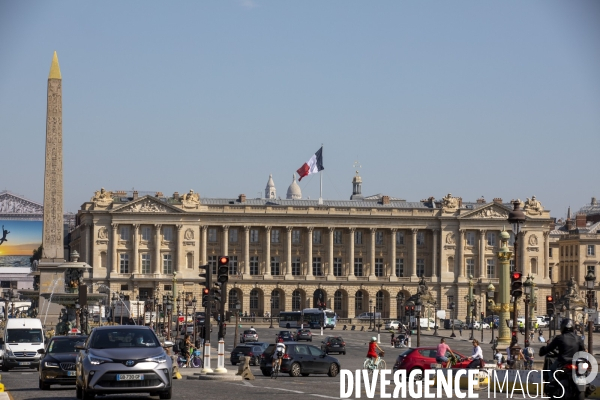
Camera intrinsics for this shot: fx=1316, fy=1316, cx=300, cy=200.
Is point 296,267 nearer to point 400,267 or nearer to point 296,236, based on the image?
point 296,236

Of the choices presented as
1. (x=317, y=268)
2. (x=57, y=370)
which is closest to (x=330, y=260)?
(x=317, y=268)

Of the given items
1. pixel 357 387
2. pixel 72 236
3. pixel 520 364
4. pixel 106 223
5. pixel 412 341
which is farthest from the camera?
pixel 72 236

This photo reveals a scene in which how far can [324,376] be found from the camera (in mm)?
44406

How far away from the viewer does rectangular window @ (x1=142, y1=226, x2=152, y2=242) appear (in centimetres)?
14212

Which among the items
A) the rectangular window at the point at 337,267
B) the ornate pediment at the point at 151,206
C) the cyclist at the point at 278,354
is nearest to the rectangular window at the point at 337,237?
the rectangular window at the point at 337,267

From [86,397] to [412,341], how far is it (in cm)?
7252

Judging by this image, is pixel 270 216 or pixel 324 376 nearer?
pixel 324 376

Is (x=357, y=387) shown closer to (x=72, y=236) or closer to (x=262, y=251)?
(x=262, y=251)

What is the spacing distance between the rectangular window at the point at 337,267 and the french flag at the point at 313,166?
1759cm

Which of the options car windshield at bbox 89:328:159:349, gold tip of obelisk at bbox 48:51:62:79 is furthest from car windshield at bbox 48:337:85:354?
gold tip of obelisk at bbox 48:51:62:79

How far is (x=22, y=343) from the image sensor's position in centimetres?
4600

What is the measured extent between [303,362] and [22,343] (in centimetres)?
1000

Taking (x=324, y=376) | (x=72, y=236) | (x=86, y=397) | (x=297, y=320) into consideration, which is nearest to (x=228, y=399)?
(x=86, y=397)

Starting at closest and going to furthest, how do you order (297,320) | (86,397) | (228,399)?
(86,397) < (228,399) < (297,320)
